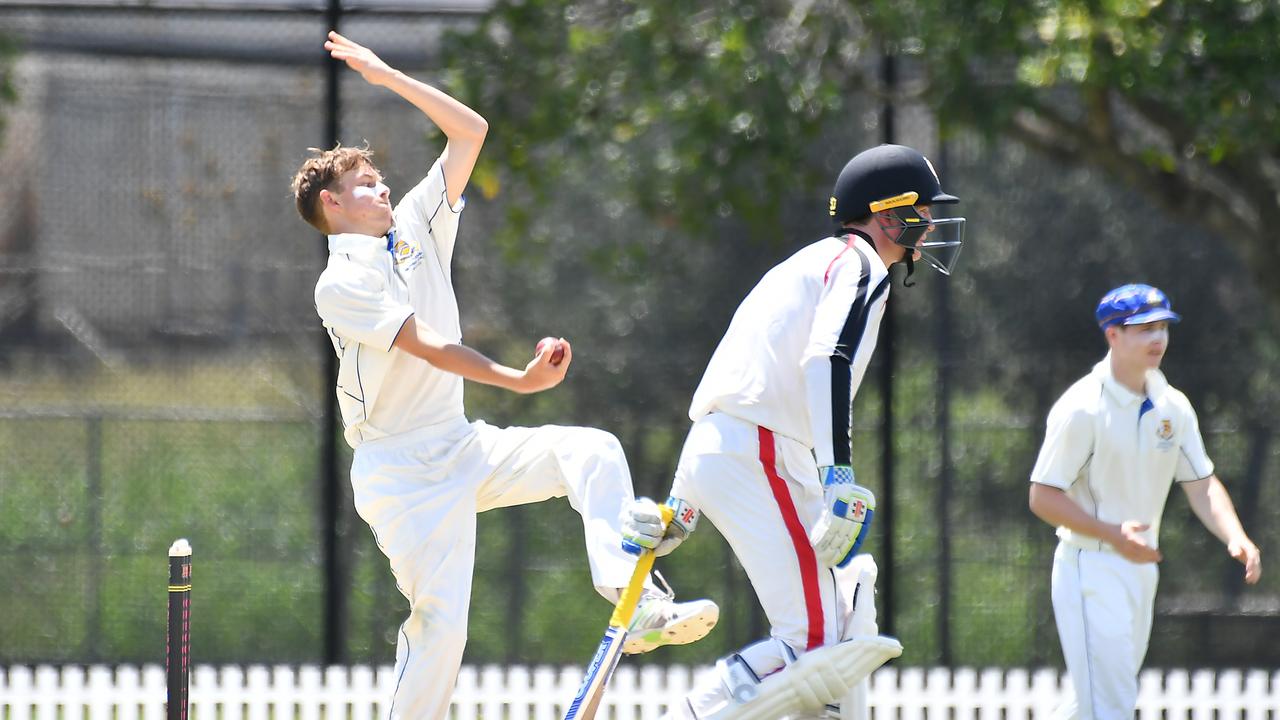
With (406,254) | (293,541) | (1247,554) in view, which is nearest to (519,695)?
(293,541)

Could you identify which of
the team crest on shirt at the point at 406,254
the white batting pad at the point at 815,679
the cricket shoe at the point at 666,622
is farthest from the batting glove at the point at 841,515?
the team crest on shirt at the point at 406,254

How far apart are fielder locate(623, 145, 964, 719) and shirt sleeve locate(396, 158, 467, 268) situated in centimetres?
102

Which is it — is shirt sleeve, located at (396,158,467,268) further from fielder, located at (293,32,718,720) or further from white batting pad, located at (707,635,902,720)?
white batting pad, located at (707,635,902,720)

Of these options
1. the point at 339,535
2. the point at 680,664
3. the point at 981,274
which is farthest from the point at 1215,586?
the point at 339,535

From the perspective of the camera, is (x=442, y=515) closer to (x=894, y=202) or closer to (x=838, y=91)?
(x=894, y=202)

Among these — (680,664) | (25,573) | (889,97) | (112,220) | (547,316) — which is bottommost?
(680,664)

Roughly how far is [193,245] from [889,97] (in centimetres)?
322

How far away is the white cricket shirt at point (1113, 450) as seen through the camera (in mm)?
4957

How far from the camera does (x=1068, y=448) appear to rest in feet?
16.3

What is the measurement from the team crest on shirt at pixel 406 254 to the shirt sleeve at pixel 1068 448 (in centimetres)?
206

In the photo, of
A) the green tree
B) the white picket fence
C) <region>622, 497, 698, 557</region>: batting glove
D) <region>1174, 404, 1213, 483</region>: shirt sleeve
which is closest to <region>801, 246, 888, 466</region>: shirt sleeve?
<region>622, 497, 698, 557</region>: batting glove

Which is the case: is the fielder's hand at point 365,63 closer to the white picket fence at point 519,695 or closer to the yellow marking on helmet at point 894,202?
the yellow marking on helmet at point 894,202

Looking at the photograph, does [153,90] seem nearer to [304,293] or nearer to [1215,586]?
[304,293]

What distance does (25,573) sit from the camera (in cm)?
731
